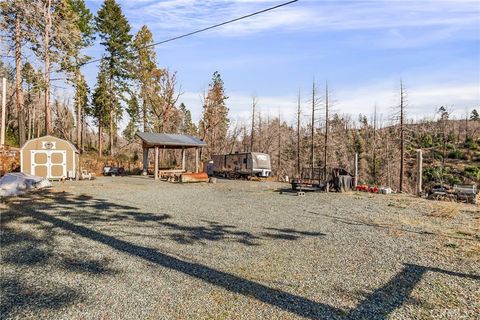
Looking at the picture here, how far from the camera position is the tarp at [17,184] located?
50.1ft

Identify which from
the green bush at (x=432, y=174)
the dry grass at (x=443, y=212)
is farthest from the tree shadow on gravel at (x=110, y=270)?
the green bush at (x=432, y=174)

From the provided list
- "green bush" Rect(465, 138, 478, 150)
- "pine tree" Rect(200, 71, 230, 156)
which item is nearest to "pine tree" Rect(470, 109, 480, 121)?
"green bush" Rect(465, 138, 478, 150)

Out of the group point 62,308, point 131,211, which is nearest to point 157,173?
point 131,211

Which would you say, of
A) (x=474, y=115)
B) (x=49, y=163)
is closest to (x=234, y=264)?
(x=49, y=163)

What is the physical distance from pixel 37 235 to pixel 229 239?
18.1 feet

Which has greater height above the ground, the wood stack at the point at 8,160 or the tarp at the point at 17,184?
the wood stack at the point at 8,160

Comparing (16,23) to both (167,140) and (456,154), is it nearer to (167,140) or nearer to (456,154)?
(167,140)

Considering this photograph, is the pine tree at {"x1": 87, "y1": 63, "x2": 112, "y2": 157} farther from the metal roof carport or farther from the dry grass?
the dry grass

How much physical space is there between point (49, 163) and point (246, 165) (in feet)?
55.3

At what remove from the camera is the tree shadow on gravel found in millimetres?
4738

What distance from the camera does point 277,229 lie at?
9.73 meters

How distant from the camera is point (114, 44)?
126 feet

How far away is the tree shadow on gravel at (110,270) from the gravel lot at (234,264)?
0.03m

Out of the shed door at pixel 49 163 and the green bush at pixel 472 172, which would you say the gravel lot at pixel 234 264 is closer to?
the shed door at pixel 49 163
